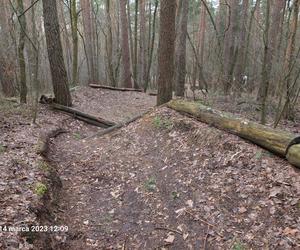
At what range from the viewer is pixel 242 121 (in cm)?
528

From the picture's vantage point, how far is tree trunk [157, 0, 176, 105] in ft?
23.9

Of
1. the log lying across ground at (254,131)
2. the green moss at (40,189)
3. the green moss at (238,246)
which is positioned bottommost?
the green moss at (238,246)

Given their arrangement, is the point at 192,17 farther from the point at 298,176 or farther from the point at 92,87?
the point at 298,176

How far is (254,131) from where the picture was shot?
493 cm

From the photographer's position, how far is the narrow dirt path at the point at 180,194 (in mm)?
3758

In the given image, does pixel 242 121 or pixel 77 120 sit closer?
pixel 242 121

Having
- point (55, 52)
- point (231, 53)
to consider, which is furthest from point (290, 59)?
point (55, 52)

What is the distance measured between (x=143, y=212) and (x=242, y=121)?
2.37 metres

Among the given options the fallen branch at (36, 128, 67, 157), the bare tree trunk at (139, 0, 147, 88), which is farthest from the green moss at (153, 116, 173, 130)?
the bare tree trunk at (139, 0, 147, 88)

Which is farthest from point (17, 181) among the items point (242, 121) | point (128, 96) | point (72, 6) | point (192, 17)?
point (192, 17)

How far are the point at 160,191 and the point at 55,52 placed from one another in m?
6.51

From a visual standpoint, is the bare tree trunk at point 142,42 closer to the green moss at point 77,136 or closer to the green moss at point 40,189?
the green moss at point 77,136

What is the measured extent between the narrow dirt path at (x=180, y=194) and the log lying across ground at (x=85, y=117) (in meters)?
2.66

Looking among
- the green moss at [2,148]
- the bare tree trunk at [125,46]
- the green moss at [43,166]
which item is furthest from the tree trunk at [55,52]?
the bare tree trunk at [125,46]
